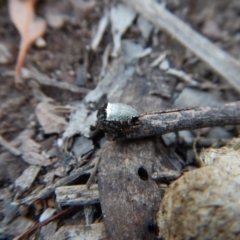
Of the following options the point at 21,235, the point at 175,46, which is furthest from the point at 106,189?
the point at 175,46

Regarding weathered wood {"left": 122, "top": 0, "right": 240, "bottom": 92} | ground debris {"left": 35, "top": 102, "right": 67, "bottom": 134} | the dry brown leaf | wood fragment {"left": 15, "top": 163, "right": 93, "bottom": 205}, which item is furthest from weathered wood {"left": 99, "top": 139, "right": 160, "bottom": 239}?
the dry brown leaf

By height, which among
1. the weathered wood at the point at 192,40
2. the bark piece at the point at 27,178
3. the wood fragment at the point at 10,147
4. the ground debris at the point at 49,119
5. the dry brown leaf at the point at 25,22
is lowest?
the bark piece at the point at 27,178

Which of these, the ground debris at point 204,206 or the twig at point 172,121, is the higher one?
the twig at point 172,121

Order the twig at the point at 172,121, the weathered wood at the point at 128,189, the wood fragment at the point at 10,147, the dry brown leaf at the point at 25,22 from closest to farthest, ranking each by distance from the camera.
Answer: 1. the weathered wood at the point at 128,189
2. the twig at the point at 172,121
3. the wood fragment at the point at 10,147
4. the dry brown leaf at the point at 25,22

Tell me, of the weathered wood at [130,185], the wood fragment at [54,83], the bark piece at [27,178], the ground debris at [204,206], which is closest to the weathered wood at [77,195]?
the weathered wood at [130,185]

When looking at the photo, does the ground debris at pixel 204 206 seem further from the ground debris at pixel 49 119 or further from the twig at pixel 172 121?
the ground debris at pixel 49 119

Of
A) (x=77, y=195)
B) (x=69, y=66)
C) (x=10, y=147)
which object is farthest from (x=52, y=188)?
(x=69, y=66)
